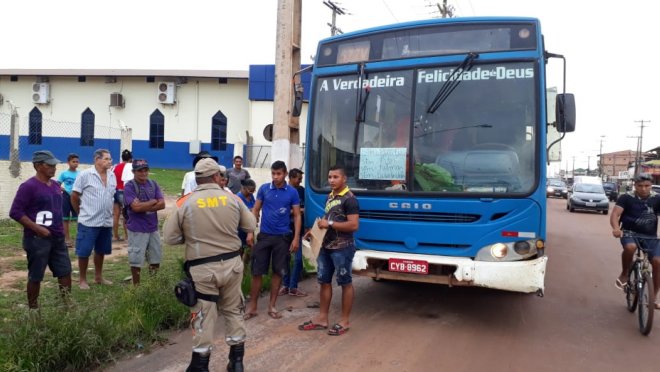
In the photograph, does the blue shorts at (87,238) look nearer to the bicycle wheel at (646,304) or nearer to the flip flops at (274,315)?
the flip flops at (274,315)

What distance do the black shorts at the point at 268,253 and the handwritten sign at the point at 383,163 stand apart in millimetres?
1169

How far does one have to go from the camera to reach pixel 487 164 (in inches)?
193

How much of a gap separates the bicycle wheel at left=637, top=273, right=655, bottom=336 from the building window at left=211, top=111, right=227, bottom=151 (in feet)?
82.7

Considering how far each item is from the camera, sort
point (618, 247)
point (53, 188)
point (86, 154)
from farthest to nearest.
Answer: point (86, 154) → point (618, 247) → point (53, 188)

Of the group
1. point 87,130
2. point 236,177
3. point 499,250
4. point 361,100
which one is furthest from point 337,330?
point 87,130

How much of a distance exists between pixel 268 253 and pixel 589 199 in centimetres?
2189

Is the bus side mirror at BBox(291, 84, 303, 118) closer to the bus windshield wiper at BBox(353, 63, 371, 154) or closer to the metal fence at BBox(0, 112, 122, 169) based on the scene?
the bus windshield wiper at BBox(353, 63, 371, 154)

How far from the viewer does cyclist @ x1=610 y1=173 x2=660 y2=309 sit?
18.6ft

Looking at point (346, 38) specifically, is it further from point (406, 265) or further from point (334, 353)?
point (334, 353)

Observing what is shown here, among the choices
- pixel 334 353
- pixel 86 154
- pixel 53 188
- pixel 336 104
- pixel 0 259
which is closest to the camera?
pixel 334 353

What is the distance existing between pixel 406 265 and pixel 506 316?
1.60 meters

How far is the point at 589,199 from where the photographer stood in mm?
23156

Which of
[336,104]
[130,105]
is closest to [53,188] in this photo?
[336,104]

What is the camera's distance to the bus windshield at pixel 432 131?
16.0 feet
